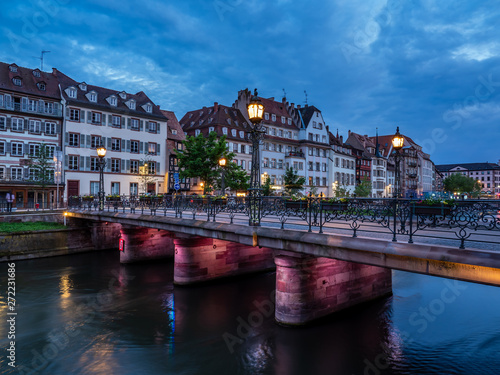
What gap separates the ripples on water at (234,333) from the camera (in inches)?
413

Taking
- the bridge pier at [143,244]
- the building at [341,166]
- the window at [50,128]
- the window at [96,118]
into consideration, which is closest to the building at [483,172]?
the building at [341,166]

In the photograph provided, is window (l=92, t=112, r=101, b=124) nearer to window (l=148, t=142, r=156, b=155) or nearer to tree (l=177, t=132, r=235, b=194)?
window (l=148, t=142, r=156, b=155)

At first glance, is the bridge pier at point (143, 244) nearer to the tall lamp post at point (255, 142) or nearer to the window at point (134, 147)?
the tall lamp post at point (255, 142)

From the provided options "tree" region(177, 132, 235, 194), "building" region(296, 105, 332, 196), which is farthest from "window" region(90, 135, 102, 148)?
"building" region(296, 105, 332, 196)

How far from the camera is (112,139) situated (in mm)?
44438

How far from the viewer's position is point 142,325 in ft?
44.3

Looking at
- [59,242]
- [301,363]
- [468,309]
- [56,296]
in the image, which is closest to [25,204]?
[59,242]

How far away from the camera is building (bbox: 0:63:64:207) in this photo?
37.4 metres

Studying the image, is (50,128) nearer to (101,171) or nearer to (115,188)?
(115,188)

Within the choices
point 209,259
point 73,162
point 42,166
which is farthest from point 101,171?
point 73,162

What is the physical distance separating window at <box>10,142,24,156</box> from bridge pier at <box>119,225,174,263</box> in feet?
74.2

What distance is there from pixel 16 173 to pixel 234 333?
35.7 m

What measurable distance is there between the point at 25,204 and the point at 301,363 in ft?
122

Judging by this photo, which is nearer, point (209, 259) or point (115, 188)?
point (209, 259)
